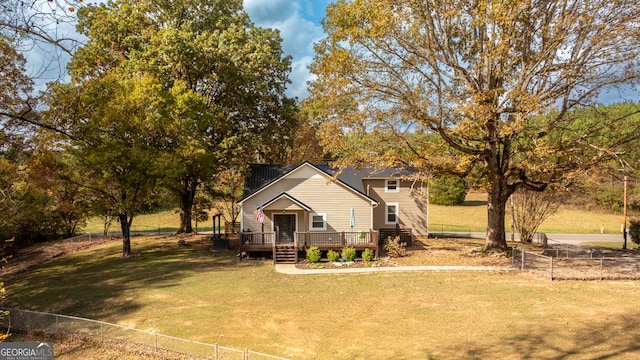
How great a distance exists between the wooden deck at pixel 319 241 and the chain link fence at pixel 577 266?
7956mm

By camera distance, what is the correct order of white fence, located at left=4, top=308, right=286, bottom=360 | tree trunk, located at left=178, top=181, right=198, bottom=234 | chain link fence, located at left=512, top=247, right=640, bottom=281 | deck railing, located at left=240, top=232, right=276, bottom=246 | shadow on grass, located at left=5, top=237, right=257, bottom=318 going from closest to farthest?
white fence, located at left=4, top=308, right=286, bottom=360 < shadow on grass, located at left=5, top=237, right=257, bottom=318 < chain link fence, located at left=512, top=247, right=640, bottom=281 < deck railing, located at left=240, top=232, right=276, bottom=246 < tree trunk, located at left=178, top=181, right=198, bottom=234

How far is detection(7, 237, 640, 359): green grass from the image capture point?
34.2ft

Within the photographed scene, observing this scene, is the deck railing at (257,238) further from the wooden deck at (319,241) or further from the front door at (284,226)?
the front door at (284,226)

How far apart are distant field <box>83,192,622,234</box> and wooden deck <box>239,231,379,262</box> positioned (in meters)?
19.4

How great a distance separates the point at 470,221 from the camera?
47250 mm

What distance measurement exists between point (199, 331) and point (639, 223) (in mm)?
32932

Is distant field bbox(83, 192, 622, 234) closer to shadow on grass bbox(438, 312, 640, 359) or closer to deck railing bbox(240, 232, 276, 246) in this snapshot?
deck railing bbox(240, 232, 276, 246)

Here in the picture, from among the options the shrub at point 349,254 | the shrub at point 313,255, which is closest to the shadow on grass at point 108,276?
the shrub at point 313,255

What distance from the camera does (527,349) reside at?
1001cm

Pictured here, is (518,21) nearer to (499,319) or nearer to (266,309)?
(499,319)

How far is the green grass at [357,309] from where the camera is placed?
1042 cm

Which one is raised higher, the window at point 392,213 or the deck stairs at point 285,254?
the window at point 392,213

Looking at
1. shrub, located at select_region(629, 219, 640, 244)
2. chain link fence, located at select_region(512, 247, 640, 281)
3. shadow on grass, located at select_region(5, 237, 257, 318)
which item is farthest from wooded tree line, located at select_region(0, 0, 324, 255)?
shrub, located at select_region(629, 219, 640, 244)

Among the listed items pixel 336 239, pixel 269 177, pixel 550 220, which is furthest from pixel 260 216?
pixel 550 220
